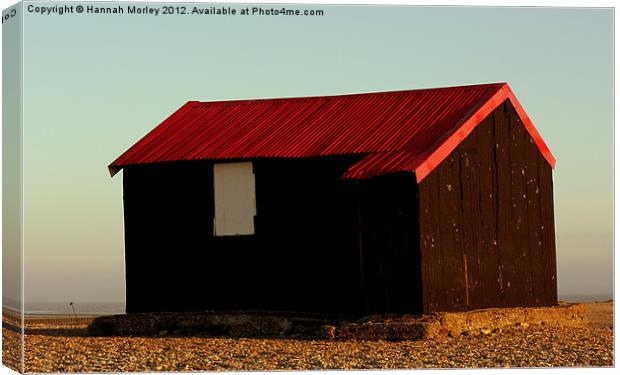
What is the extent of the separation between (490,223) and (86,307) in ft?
20.7

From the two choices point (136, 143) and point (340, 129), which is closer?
point (340, 129)

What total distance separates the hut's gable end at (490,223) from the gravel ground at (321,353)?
3.03 feet

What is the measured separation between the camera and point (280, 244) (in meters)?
27.3

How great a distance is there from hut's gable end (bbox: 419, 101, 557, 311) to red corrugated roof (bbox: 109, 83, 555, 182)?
0.29 m

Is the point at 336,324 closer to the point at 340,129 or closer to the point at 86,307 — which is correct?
the point at 340,129

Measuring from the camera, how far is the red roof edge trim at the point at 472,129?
25.7 m

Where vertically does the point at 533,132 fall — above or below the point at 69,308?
above

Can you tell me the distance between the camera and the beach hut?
85.6 feet

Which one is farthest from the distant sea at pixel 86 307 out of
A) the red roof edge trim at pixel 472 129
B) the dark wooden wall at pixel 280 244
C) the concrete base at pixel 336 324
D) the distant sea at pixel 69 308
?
the red roof edge trim at pixel 472 129

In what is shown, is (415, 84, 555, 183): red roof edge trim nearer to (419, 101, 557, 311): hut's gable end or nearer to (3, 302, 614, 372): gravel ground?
(419, 101, 557, 311): hut's gable end

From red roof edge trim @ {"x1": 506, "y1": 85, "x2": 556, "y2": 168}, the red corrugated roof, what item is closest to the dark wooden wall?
the red corrugated roof

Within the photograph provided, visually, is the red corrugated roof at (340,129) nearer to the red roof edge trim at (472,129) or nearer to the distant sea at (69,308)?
the red roof edge trim at (472,129)

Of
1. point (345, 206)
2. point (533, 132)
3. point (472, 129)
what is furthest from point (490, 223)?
point (345, 206)

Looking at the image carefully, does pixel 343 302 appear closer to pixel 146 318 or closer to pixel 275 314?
pixel 275 314
